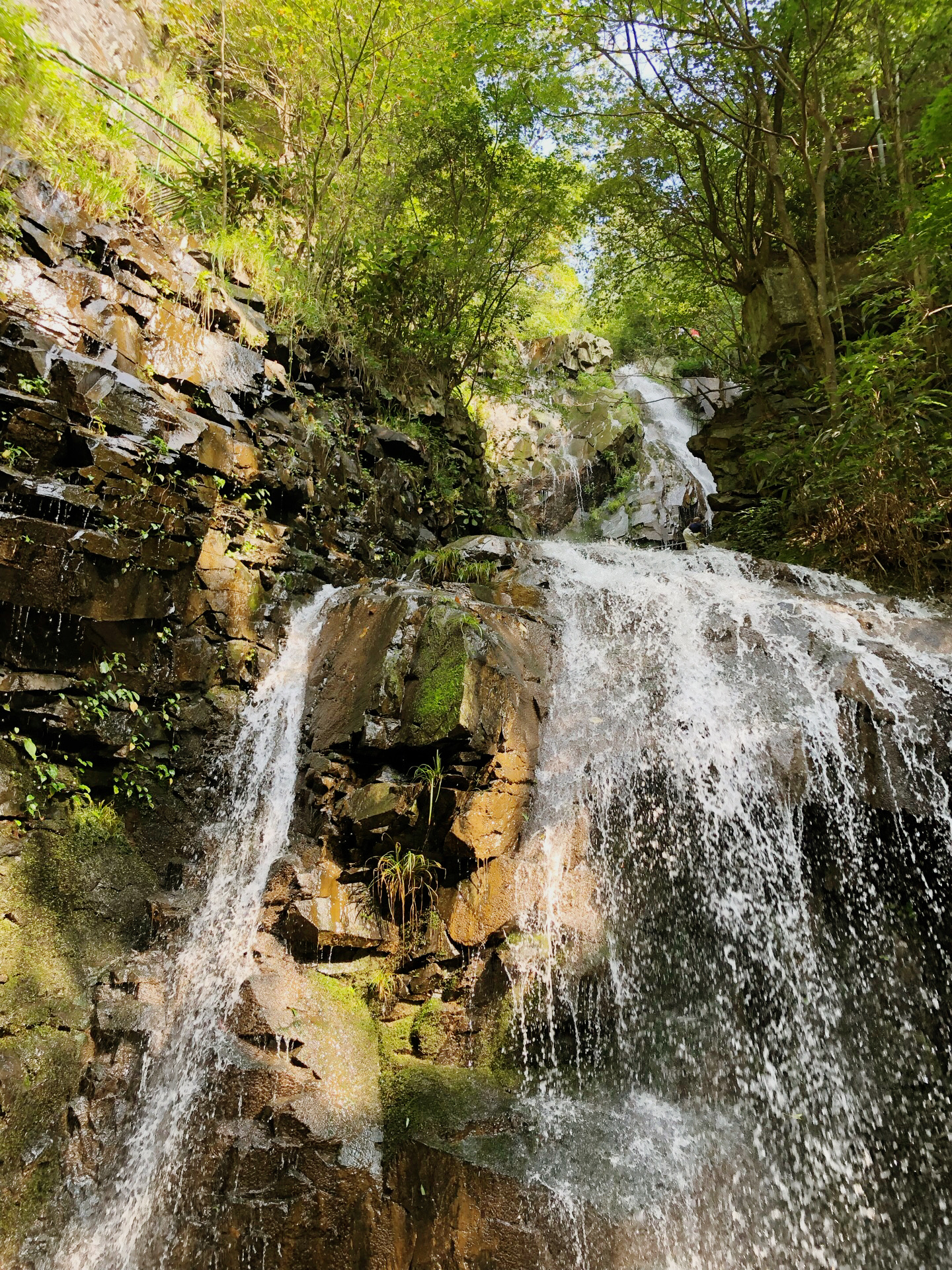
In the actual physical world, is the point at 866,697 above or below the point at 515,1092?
above

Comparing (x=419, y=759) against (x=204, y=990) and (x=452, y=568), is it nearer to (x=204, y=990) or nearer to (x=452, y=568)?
(x=204, y=990)

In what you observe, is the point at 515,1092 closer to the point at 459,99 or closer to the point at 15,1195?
the point at 15,1195

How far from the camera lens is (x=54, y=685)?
16.0ft

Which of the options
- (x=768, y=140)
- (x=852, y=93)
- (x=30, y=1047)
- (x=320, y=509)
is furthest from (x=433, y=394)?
(x=30, y=1047)

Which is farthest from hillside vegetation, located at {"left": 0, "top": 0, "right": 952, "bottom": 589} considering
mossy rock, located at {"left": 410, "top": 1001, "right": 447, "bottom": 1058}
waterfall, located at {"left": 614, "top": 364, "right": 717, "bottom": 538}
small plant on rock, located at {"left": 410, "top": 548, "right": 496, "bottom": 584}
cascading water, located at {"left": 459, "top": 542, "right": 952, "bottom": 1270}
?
mossy rock, located at {"left": 410, "top": 1001, "right": 447, "bottom": 1058}

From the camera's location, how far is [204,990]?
14.4ft

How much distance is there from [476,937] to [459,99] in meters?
12.3

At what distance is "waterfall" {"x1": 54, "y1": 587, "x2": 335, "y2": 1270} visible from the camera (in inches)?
142

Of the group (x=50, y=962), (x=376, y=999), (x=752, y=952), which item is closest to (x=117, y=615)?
(x=50, y=962)

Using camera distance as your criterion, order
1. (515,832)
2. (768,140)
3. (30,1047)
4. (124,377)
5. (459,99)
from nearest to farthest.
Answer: (30,1047) < (515,832) < (124,377) < (768,140) < (459,99)

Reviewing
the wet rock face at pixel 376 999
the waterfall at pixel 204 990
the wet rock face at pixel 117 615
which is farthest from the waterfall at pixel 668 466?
the waterfall at pixel 204 990

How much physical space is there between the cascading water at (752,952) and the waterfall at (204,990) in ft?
5.66

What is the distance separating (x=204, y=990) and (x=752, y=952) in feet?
12.1

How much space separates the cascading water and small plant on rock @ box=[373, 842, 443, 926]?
73cm
